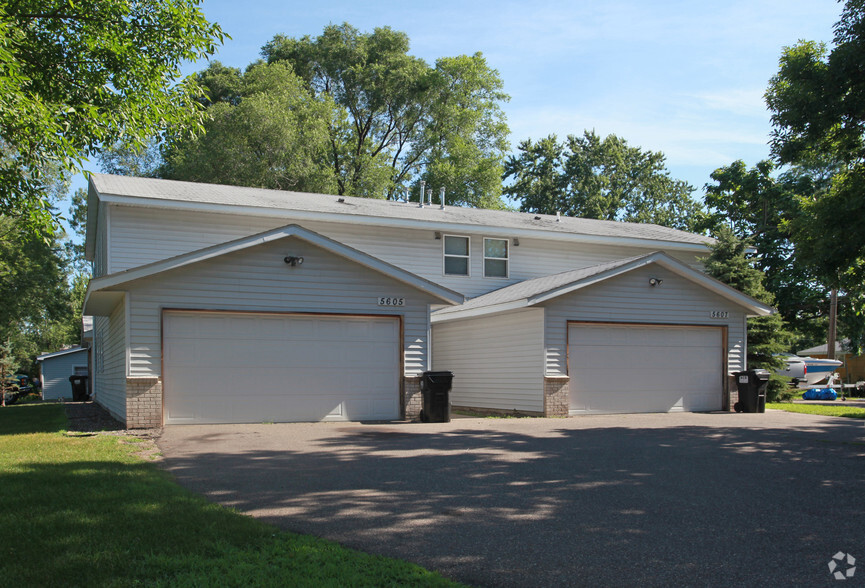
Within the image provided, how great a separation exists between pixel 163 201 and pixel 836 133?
15490 millimetres

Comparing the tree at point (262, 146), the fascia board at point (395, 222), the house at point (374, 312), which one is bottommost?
the house at point (374, 312)

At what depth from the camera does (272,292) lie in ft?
46.6

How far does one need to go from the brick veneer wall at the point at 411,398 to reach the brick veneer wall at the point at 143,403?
4.88 meters

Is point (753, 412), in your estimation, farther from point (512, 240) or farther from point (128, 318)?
point (128, 318)

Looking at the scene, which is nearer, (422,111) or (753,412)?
(753,412)

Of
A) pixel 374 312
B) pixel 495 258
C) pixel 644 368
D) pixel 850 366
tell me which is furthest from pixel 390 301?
pixel 850 366

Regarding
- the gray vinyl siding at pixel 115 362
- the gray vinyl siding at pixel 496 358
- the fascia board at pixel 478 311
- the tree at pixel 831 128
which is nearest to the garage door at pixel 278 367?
the gray vinyl siding at pixel 115 362

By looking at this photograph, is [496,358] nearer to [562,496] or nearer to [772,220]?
[562,496]

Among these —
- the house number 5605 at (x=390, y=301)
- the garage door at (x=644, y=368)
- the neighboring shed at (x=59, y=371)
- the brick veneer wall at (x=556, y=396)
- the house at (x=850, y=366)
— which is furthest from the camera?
the neighboring shed at (x=59, y=371)

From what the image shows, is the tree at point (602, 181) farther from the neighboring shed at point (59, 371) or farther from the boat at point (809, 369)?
the neighboring shed at point (59, 371)

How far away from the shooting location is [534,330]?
16672mm

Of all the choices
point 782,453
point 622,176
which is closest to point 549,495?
point 782,453

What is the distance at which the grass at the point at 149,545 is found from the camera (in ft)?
14.5

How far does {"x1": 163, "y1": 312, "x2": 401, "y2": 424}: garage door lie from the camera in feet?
44.7
